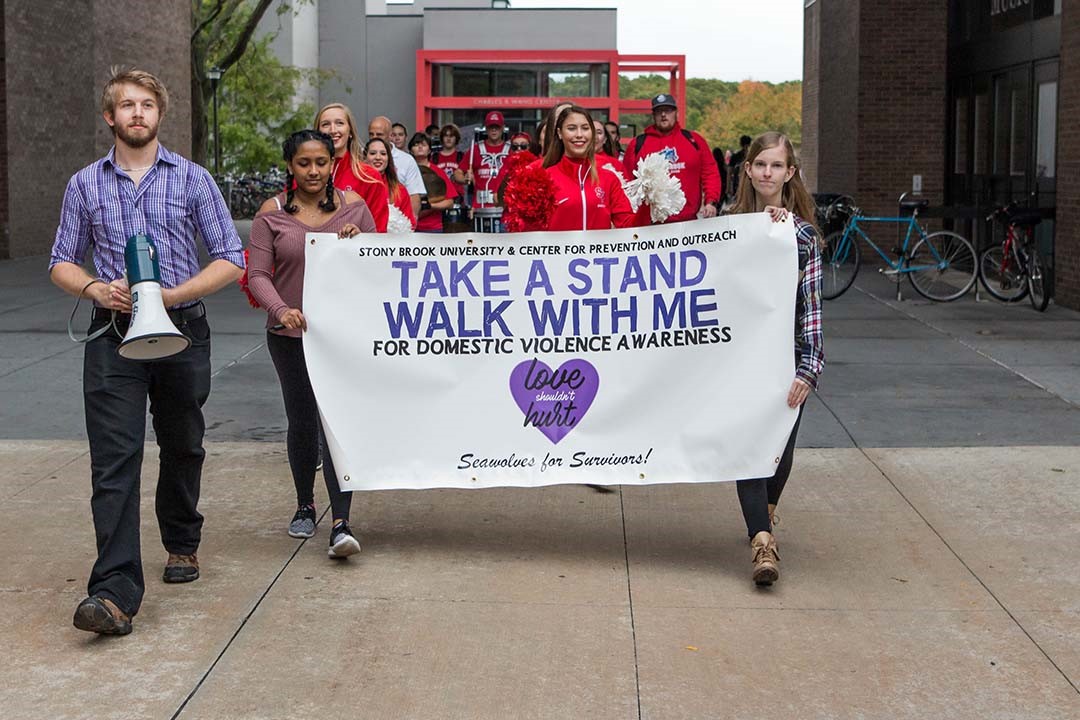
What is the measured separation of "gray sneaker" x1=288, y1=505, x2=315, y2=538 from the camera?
662 cm

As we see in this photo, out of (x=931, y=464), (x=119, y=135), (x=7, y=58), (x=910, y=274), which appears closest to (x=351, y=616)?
(x=119, y=135)

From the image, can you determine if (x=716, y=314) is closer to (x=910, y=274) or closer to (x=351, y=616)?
(x=351, y=616)

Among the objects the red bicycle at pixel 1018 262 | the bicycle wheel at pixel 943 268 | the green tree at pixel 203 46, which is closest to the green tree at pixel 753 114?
the green tree at pixel 203 46

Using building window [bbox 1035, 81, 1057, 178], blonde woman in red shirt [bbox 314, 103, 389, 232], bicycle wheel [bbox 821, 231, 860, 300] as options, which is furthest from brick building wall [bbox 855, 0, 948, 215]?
blonde woman in red shirt [bbox 314, 103, 389, 232]

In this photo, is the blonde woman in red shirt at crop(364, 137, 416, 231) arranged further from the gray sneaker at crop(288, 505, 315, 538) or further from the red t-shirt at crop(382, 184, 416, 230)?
the gray sneaker at crop(288, 505, 315, 538)

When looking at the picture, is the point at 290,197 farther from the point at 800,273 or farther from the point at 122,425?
the point at 800,273

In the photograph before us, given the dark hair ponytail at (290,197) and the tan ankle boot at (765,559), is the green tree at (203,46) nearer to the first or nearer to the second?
the dark hair ponytail at (290,197)

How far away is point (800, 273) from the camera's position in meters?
6.11

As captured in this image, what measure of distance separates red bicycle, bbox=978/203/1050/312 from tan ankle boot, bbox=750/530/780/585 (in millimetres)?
10021

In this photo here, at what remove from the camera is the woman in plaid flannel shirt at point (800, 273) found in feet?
19.8

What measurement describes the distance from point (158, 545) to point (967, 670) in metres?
3.33

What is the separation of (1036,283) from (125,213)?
38.4 ft

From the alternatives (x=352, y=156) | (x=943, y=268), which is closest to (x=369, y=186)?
(x=352, y=156)

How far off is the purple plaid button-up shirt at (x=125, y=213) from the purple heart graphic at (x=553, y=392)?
1451mm
